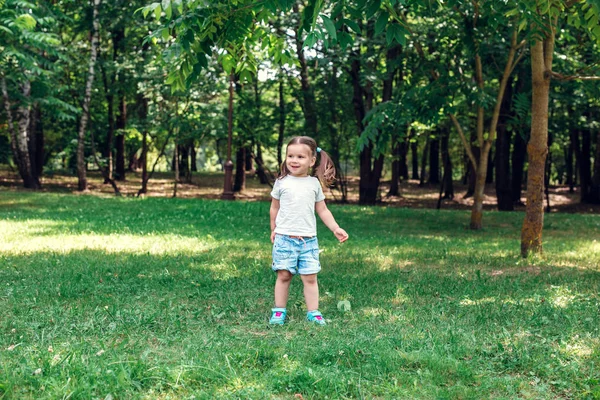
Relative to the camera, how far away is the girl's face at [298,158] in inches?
219

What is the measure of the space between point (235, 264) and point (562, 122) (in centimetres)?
1759

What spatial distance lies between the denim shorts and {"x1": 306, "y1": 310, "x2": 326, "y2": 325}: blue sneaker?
1.17 feet

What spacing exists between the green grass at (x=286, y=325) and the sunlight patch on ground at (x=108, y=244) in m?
0.04

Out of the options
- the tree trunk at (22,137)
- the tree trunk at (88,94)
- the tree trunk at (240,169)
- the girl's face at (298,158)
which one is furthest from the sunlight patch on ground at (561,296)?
the tree trunk at (240,169)

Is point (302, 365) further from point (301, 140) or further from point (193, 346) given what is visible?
point (301, 140)

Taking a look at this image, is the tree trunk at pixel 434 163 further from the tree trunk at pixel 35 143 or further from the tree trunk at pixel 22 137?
the tree trunk at pixel 22 137

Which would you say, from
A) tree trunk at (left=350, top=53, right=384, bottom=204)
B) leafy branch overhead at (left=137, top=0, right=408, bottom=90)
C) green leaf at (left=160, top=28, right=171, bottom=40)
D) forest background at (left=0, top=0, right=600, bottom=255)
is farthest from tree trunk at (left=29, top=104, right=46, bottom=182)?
green leaf at (left=160, top=28, right=171, bottom=40)

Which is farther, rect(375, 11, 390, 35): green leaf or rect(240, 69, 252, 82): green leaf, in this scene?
rect(240, 69, 252, 82): green leaf

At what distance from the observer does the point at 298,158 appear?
5555 millimetres

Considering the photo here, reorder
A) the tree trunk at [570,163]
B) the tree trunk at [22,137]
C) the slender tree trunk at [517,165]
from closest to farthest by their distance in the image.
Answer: the tree trunk at [22,137]
the slender tree trunk at [517,165]
the tree trunk at [570,163]

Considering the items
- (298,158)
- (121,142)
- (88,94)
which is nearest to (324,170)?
(298,158)

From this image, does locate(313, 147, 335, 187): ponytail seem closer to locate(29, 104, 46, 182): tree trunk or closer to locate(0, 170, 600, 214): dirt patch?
locate(0, 170, 600, 214): dirt patch

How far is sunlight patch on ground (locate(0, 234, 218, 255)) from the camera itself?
370 inches

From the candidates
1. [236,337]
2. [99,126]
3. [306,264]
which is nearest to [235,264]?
[306,264]
